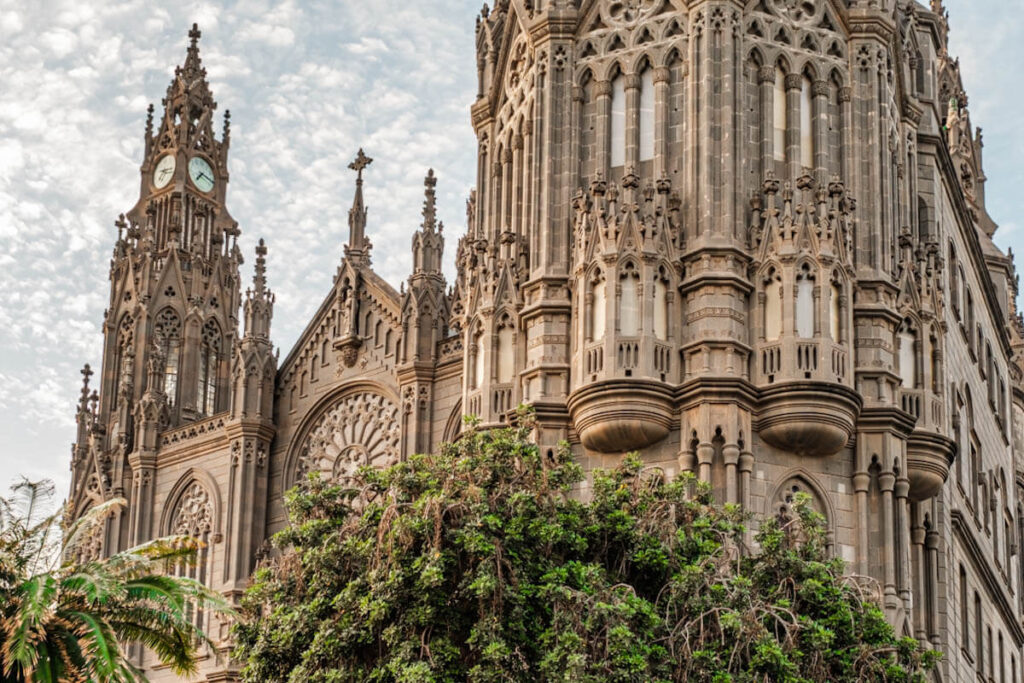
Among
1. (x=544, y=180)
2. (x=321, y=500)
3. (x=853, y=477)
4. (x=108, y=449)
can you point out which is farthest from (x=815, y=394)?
(x=108, y=449)

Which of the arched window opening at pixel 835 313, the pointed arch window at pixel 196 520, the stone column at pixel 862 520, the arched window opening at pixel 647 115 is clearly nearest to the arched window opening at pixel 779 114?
the arched window opening at pixel 647 115

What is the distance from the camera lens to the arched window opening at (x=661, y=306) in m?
38.8

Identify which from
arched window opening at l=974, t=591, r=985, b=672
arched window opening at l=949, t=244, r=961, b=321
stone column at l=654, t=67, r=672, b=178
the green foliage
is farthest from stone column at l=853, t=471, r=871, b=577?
arched window opening at l=949, t=244, r=961, b=321

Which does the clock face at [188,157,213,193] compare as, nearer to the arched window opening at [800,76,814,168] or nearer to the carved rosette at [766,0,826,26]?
the carved rosette at [766,0,826,26]

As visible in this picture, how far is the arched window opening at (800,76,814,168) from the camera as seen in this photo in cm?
4109

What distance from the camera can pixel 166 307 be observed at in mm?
61750

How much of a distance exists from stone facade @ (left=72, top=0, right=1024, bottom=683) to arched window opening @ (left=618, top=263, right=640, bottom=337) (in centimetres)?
5

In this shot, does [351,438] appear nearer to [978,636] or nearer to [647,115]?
[647,115]

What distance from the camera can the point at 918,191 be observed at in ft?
153

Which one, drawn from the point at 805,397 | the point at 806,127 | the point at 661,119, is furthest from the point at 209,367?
the point at 805,397

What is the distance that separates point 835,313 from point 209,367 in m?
27.3

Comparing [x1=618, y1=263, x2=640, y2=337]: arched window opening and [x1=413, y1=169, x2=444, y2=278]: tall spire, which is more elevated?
[x1=413, y1=169, x2=444, y2=278]: tall spire

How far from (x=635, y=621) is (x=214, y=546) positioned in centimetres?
2486

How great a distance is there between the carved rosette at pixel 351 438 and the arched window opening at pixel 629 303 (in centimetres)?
1255
